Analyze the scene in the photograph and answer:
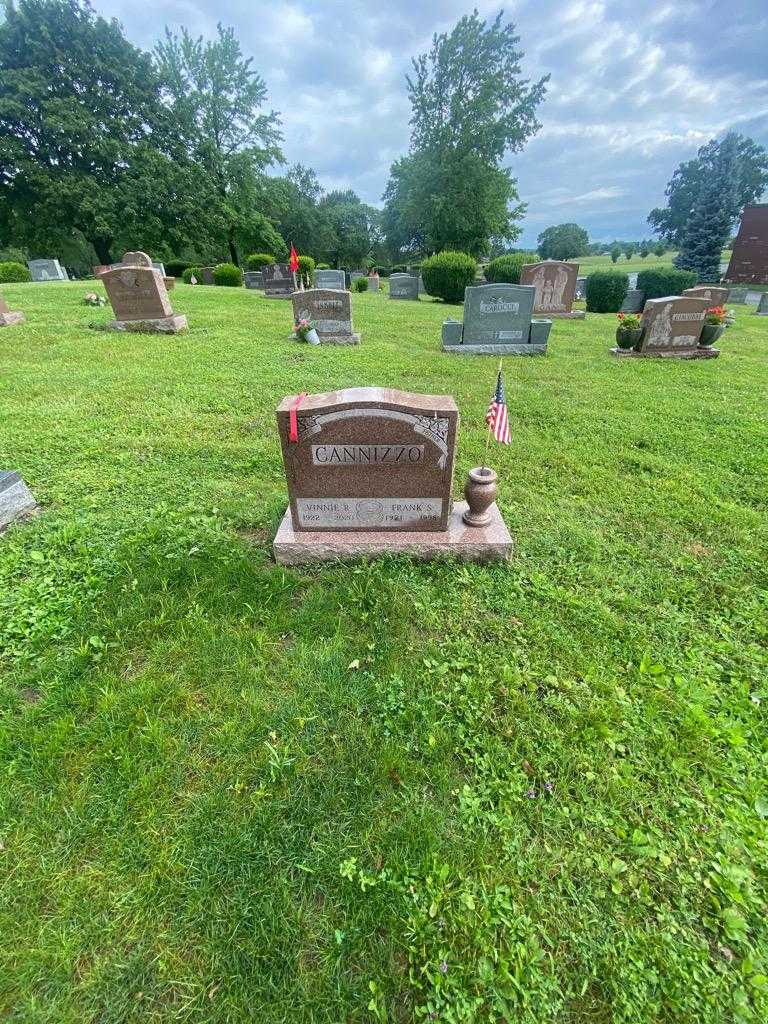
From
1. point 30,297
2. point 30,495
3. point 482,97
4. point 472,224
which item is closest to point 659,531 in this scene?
point 30,495

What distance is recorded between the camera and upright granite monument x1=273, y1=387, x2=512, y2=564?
2.95 metres

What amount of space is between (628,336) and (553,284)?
701cm

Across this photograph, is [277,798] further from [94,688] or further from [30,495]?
[30,495]

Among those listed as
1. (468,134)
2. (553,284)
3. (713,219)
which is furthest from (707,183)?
(553,284)

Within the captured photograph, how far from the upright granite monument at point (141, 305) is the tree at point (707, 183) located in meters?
34.5

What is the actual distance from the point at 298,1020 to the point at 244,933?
31cm

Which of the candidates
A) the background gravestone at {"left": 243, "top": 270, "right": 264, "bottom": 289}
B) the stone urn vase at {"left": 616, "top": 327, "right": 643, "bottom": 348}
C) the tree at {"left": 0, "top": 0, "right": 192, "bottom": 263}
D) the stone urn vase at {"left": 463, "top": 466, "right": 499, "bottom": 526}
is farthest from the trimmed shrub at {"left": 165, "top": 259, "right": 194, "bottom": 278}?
the stone urn vase at {"left": 463, "top": 466, "right": 499, "bottom": 526}

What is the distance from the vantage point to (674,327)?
9.55 m

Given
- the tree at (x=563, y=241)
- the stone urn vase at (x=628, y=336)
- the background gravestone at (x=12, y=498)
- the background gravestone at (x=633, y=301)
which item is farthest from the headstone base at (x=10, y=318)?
the tree at (x=563, y=241)

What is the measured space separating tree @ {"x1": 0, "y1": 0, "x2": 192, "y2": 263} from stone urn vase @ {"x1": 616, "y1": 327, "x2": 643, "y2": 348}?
2867 centimetres

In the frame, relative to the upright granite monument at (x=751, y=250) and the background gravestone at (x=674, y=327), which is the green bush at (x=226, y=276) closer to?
the background gravestone at (x=674, y=327)

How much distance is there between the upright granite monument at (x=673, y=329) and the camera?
30.8 ft

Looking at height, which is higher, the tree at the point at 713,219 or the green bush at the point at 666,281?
the tree at the point at 713,219

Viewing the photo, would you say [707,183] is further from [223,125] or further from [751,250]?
[223,125]
